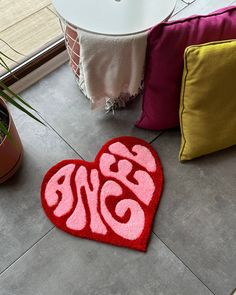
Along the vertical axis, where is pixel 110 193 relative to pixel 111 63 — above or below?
below

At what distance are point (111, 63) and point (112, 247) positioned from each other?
22.9 inches

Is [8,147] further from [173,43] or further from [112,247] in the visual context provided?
[173,43]

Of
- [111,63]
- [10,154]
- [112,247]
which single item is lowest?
[112,247]

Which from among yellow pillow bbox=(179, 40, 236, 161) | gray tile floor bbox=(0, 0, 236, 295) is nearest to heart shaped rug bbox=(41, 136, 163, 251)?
gray tile floor bbox=(0, 0, 236, 295)

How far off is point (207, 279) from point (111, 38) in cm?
78

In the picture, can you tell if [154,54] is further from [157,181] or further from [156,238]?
[156,238]

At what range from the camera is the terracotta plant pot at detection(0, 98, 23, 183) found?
44.1 inches

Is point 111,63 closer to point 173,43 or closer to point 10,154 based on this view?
point 173,43

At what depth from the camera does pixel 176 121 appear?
129 centimetres

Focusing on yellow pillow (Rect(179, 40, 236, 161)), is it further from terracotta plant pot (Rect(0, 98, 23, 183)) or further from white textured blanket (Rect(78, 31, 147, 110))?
terracotta plant pot (Rect(0, 98, 23, 183))

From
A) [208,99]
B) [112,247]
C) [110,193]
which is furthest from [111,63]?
[112,247]

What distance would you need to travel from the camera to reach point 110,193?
121cm

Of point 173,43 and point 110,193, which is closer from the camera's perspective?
point 173,43

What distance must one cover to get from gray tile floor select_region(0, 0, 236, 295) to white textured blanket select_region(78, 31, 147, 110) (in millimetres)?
214
